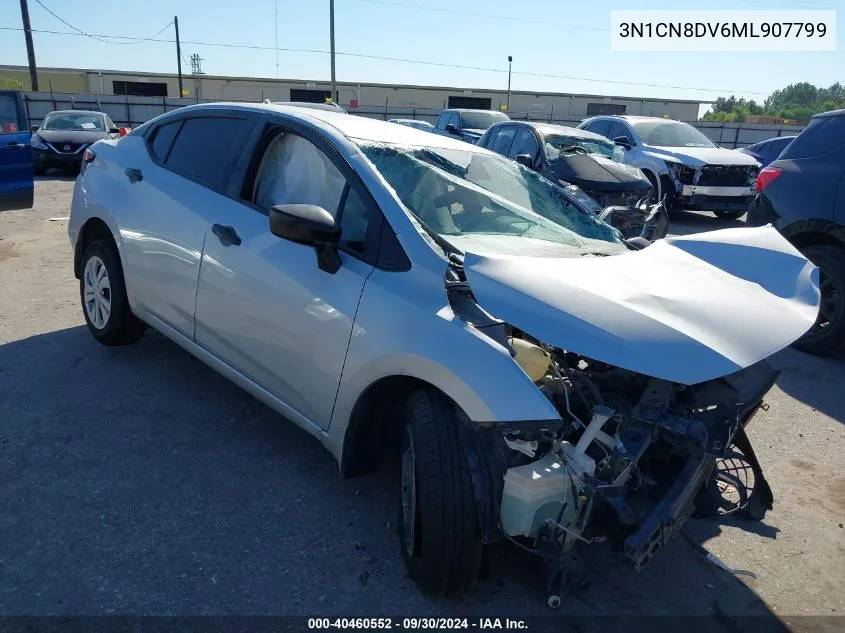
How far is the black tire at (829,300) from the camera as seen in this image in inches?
217

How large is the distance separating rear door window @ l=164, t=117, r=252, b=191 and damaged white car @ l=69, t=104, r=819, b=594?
2cm

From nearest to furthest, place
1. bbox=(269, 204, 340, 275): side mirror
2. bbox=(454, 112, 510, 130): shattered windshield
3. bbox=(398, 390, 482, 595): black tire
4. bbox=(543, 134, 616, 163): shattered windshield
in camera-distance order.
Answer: bbox=(398, 390, 482, 595): black tire, bbox=(269, 204, 340, 275): side mirror, bbox=(543, 134, 616, 163): shattered windshield, bbox=(454, 112, 510, 130): shattered windshield

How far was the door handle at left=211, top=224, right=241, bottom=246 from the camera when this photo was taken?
11.2 ft

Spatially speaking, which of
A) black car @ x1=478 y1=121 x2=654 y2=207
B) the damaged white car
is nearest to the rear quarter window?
black car @ x1=478 y1=121 x2=654 y2=207

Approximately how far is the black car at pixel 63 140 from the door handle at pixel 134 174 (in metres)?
12.6

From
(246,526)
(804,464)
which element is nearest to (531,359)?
(246,526)

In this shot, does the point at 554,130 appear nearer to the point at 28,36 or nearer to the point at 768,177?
the point at 768,177

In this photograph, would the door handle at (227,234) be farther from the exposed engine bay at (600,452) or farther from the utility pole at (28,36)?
the utility pole at (28,36)

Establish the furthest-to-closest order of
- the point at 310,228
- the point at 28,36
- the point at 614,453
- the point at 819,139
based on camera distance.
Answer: the point at 28,36
the point at 819,139
the point at 310,228
the point at 614,453

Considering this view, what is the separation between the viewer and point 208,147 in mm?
3963

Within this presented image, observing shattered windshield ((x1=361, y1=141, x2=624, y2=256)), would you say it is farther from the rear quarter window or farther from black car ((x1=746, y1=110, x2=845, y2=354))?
the rear quarter window

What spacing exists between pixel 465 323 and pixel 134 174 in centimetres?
290

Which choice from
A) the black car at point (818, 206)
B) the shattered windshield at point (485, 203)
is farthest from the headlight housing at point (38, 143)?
the black car at point (818, 206)

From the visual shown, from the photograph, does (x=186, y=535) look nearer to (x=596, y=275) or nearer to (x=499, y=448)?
(x=499, y=448)
